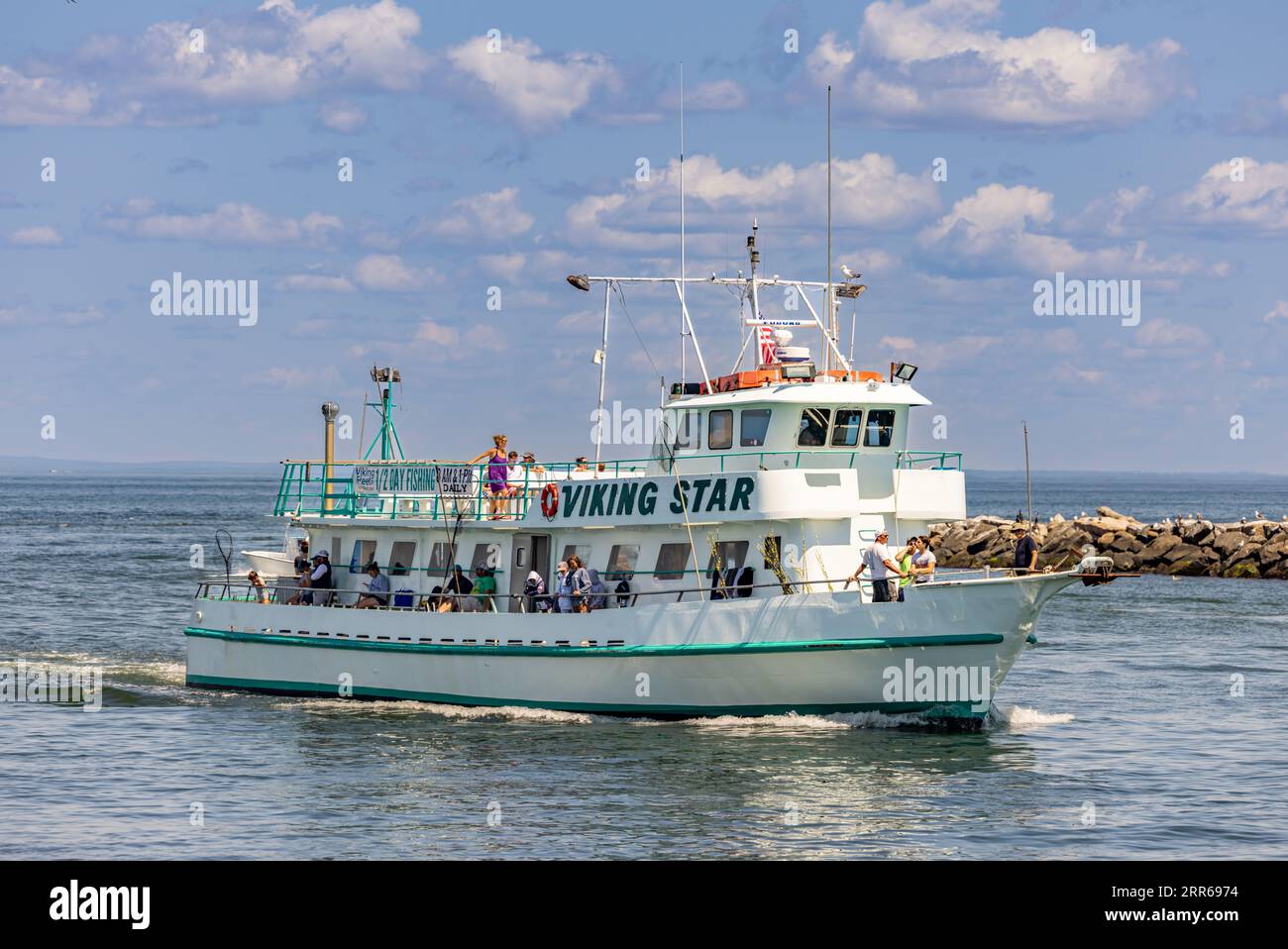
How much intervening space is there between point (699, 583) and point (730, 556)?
62 centimetres

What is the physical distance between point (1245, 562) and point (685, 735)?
39880 millimetres

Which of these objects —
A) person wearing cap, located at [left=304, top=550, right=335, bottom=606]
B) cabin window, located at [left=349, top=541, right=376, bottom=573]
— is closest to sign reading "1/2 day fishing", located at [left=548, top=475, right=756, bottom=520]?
cabin window, located at [left=349, top=541, right=376, bottom=573]

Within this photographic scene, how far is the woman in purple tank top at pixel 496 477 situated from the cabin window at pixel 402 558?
1962 mm

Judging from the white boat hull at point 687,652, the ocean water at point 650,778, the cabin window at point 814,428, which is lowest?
the ocean water at point 650,778

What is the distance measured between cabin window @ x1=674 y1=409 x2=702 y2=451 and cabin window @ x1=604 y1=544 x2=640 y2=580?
5.59ft

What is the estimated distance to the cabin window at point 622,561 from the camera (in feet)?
82.7

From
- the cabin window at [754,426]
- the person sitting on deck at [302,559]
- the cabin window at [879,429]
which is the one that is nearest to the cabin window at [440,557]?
the person sitting on deck at [302,559]

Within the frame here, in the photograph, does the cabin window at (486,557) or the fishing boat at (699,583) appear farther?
the cabin window at (486,557)

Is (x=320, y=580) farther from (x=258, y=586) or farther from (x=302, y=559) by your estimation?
(x=302, y=559)

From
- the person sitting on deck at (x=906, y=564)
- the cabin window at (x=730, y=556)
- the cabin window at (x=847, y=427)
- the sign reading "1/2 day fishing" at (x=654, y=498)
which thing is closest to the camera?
the person sitting on deck at (x=906, y=564)

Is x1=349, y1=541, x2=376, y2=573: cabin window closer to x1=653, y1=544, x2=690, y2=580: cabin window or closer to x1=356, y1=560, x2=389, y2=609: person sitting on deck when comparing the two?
x1=356, y1=560, x2=389, y2=609: person sitting on deck

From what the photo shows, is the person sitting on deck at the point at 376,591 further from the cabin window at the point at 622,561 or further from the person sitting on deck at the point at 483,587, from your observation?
the cabin window at the point at 622,561

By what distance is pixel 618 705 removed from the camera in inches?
957

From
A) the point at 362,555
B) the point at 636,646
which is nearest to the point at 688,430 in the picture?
the point at 636,646
